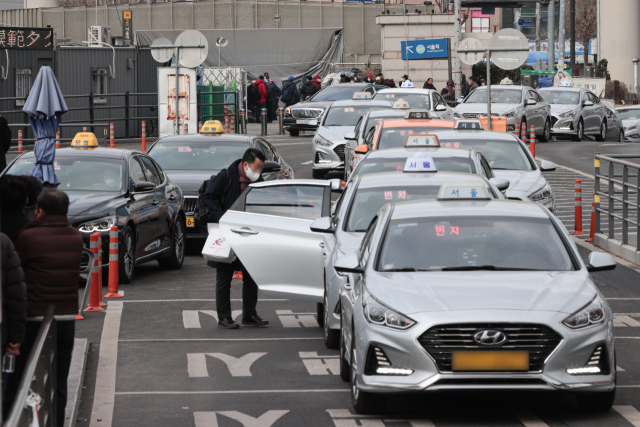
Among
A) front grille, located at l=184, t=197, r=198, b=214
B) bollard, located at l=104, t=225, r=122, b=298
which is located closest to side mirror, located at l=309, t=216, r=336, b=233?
bollard, located at l=104, t=225, r=122, b=298

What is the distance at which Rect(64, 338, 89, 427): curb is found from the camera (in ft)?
22.4

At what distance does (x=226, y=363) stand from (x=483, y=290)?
2.70m

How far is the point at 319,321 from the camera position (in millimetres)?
10727

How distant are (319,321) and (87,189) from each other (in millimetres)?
4342

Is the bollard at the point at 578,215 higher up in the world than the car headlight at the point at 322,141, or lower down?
lower down

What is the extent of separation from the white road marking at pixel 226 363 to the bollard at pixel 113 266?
3079mm

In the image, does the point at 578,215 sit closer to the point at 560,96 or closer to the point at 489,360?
the point at 489,360

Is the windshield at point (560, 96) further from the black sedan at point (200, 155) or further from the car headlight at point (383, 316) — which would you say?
the car headlight at point (383, 316)

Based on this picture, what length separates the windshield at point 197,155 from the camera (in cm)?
1708

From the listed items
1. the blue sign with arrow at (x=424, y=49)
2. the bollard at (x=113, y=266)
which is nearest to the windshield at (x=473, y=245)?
the bollard at (x=113, y=266)

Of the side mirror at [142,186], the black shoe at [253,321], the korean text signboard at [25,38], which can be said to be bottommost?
the black shoe at [253,321]

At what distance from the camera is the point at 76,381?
7.74 metres

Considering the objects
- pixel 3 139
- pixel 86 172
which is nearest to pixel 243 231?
pixel 86 172

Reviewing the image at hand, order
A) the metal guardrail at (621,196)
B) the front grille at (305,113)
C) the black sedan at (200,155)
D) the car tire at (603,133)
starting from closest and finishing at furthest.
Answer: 1. the metal guardrail at (621,196)
2. the black sedan at (200,155)
3. the front grille at (305,113)
4. the car tire at (603,133)
